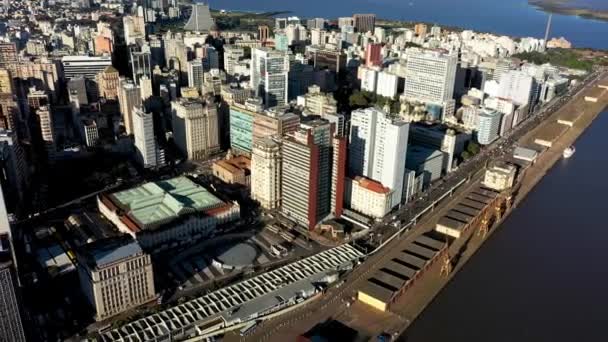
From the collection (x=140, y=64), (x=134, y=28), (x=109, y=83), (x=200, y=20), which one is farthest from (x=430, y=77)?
(x=200, y=20)

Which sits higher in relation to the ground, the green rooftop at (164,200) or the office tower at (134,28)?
the office tower at (134,28)

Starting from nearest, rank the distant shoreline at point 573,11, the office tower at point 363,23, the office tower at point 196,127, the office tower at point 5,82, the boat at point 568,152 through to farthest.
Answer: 1. the office tower at point 196,127
2. the office tower at point 5,82
3. the boat at point 568,152
4. the office tower at point 363,23
5. the distant shoreline at point 573,11

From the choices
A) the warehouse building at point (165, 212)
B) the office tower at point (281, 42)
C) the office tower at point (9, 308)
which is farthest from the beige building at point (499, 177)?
the office tower at point (281, 42)

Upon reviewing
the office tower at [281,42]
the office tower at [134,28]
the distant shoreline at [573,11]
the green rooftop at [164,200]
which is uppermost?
the distant shoreline at [573,11]

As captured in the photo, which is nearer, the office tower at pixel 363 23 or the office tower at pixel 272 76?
the office tower at pixel 272 76

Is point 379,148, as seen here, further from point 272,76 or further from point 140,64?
point 140,64

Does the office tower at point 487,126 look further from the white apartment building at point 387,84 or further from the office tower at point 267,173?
the office tower at point 267,173
